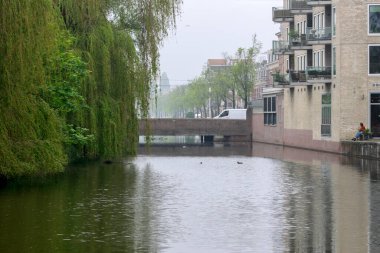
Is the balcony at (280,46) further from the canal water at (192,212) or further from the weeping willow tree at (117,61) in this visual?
the canal water at (192,212)

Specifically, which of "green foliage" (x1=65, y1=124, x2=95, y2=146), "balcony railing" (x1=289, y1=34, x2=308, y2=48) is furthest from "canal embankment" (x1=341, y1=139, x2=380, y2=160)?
"green foliage" (x1=65, y1=124, x2=95, y2=146)

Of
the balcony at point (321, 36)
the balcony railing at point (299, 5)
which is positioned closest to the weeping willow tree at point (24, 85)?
the balcony at point (321, 36)

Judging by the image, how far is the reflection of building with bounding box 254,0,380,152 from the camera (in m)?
60.4

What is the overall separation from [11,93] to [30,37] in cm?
179

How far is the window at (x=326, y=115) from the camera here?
65.2 m

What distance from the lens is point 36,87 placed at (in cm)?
2844

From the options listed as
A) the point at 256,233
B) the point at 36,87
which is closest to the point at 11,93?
the point at 36,87

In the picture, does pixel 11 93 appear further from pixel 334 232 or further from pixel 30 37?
pixel 334 232

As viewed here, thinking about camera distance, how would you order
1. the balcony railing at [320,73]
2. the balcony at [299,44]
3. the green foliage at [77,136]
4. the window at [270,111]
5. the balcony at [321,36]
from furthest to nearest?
1. the window at [270,111]
2. the balcony at [299,44]
3. the balcony at [321,36]
4. the balcony railing at [320,73]
5. the green foliage at [77,136]

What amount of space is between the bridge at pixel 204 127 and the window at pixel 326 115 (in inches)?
1237

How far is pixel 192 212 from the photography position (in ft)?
77.3

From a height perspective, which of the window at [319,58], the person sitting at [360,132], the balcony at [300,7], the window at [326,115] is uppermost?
the balcony at [300,7]

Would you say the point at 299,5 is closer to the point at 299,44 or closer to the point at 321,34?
the point at 299,44

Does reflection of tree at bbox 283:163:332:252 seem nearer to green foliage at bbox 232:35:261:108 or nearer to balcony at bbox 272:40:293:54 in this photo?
balcony at bbox 272:40:293:54
